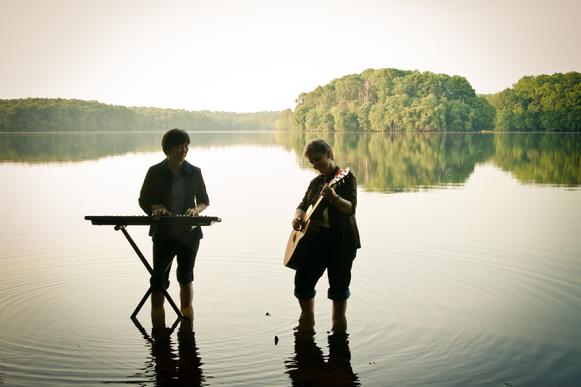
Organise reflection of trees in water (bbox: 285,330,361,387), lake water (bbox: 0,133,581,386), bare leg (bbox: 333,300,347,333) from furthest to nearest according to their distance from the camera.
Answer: bare leg (bbox: 333,300,347,333) < lake water (bbox: 0,133,581,386) < reflection of trees in water (bbox: 285,330,361,387)

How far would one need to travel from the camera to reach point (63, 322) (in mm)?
7223

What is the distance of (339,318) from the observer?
6.73m

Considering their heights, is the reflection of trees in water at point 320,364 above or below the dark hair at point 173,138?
below

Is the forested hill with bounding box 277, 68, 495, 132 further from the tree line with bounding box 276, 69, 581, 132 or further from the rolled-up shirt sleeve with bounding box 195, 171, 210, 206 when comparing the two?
the rolled-up shirt sleeve with bounding box 195, 171, 210, 206

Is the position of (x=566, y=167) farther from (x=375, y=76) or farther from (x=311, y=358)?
(x=375, y=76)

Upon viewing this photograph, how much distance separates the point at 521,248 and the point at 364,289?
388cm

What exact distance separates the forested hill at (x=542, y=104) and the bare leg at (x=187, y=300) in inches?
4768

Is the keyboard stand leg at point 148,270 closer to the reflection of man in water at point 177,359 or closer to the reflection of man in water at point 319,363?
the reflection of man in water at point 177,359

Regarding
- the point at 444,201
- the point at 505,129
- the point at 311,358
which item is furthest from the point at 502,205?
the point at 505,129

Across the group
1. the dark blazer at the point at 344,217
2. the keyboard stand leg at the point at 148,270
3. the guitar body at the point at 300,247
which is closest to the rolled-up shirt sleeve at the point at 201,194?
the keyboard stand leg at the point at 148,270

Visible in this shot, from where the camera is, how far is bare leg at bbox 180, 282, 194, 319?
23.1 ft

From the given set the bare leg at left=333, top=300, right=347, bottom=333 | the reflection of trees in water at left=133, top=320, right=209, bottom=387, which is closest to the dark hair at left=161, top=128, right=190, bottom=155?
the reflection of trees in water at left=133, top=320, right=209, bottom=387

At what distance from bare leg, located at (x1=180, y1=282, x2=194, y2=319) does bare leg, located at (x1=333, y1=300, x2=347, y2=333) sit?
1.44 metres

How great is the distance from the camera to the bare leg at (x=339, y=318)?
6645 mm
